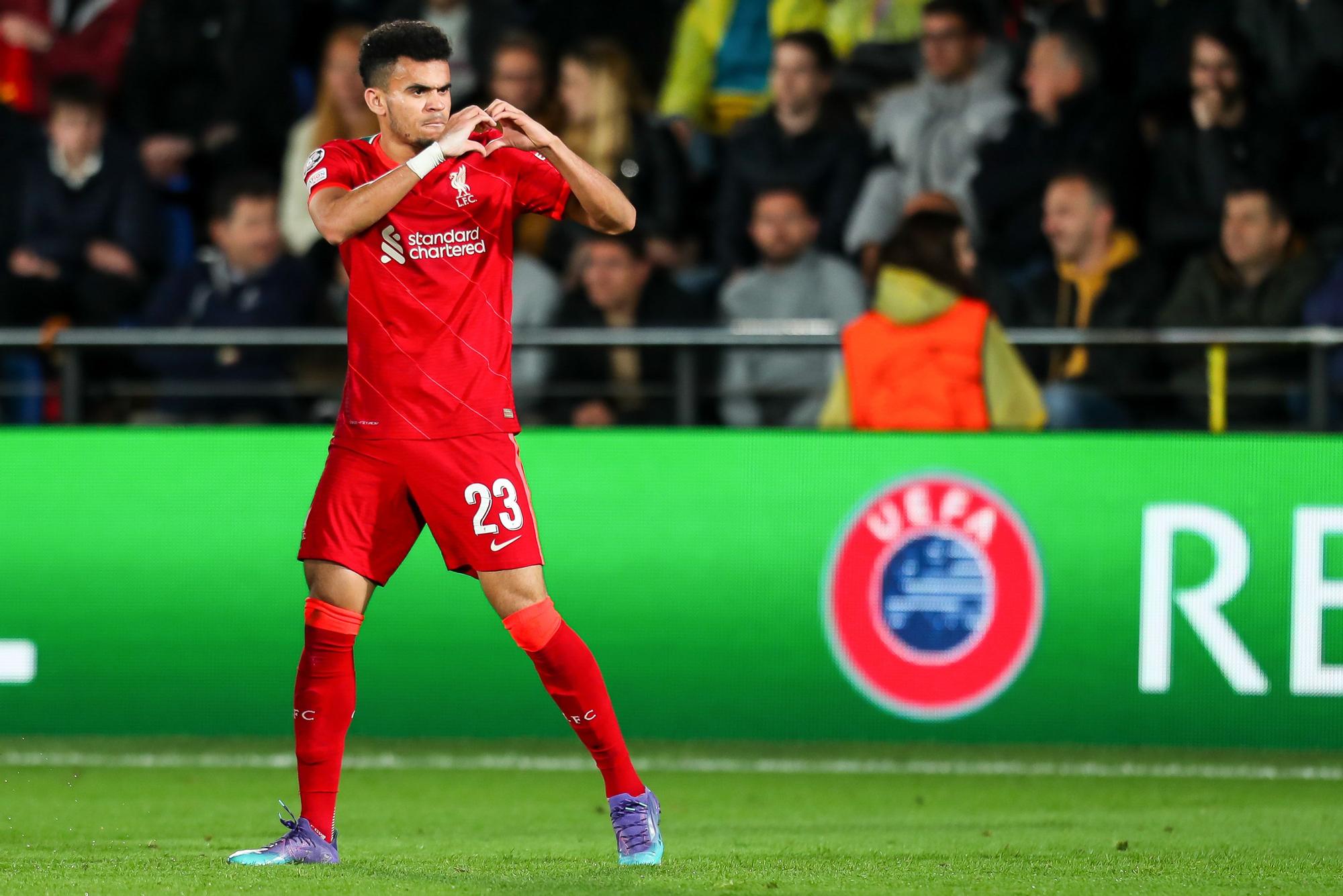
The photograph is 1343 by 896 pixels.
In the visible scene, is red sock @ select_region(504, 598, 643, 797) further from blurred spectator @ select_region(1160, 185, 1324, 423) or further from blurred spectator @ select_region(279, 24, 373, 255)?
blurred spectator @ select_region(279, 24, 373, 255)

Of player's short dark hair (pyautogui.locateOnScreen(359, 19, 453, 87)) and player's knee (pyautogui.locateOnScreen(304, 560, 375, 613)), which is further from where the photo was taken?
player's knee (pyautogui.locateOnScreen(304, 560, 375, 613))

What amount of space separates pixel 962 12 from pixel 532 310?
9.31 ft

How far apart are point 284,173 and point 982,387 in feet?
16.2

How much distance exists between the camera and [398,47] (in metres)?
5.23

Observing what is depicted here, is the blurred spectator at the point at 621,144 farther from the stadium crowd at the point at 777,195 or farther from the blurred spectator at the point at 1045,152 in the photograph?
the blurred spectator at the point at 1045,152

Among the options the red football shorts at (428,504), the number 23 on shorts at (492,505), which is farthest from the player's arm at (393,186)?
the number 23 on shorts at (492,505)

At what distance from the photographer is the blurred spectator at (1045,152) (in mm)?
10828

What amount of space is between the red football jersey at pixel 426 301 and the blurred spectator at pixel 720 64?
668cm

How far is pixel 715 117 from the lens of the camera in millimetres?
12094

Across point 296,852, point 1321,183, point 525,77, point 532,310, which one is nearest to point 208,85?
point 525,77

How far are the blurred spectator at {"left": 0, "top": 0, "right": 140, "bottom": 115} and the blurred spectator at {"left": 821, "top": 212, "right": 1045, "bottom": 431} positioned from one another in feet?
19.3

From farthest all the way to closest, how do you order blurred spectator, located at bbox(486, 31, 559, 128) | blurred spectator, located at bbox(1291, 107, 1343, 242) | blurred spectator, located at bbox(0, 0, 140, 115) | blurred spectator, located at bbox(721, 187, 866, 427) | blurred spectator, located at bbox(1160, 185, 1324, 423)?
blurred spectator, located at bbox(0, 0, 140, 115), blurred spectator, located at bbox(486, 31, 559, 128), blurred spectator, located at bbox(1291, 107, 1343, 242), blurred spectator, located at bbox(721, 187, 866, 427), blurred spectator, located at bbox(1160, 185, 1324, 423)

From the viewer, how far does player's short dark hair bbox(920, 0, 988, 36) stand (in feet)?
36.9

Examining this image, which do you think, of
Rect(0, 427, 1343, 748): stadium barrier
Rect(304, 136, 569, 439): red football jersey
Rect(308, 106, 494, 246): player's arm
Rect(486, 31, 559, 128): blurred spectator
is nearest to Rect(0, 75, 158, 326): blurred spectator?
Rect(486, 31, 559, 128): blurred spectator
